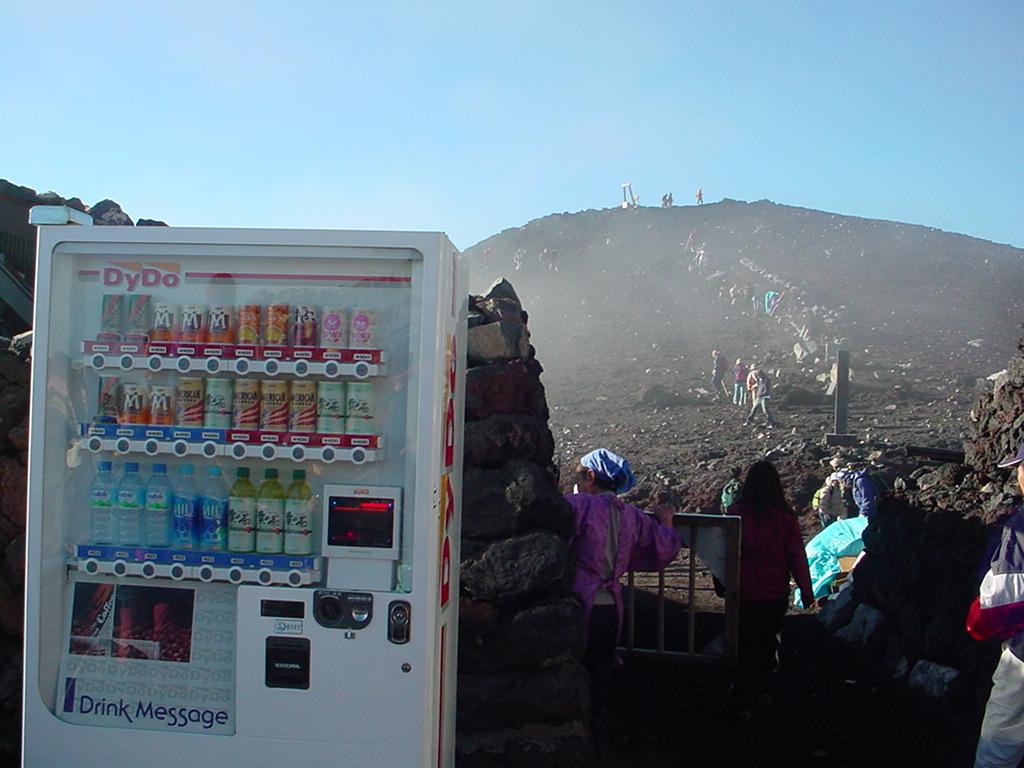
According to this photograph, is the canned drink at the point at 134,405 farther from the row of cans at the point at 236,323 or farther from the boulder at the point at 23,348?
the boulder at the point at 23,348

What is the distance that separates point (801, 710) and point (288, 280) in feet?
14.9

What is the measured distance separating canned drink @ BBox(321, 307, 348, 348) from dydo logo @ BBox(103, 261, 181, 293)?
2.10ft

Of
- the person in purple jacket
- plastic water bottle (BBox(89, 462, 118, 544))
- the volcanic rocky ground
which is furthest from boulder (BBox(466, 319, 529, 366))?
the volcanic rocky ground

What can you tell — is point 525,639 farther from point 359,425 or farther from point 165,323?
point 165,323

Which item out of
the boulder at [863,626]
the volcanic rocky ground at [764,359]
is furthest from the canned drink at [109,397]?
the boulder at [863,626]

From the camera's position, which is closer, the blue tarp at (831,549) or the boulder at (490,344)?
the boulder at (490,344)

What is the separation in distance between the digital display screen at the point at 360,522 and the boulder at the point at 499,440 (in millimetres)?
1356

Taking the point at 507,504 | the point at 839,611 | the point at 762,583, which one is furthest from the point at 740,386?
the point at 507,504

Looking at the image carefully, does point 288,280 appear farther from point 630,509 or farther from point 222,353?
point 630,509

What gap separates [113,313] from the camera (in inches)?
154

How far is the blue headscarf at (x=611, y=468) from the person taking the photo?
5.42m

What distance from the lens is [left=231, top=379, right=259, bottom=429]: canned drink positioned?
385cm

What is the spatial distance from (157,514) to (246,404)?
21.9 inches

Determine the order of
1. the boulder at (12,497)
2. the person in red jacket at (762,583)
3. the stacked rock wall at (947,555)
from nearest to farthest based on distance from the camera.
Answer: the boulder at (12,497), the person in red jacket at (762,583), the stacked rock wall at (947,555)
